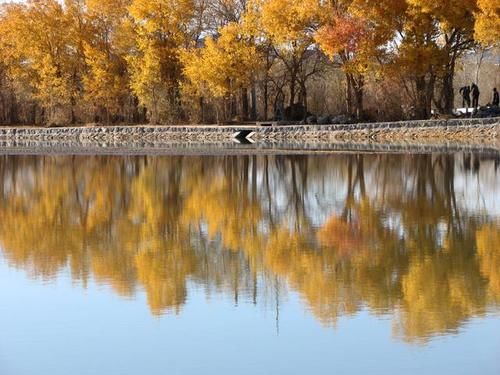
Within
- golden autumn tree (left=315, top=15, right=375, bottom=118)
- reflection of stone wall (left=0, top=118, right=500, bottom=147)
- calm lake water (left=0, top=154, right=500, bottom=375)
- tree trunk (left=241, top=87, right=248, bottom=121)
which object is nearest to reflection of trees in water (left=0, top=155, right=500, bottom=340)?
calm lake water (left=0, top=154, right=500, bottom=375)

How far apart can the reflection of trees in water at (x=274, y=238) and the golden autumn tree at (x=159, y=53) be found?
103ft

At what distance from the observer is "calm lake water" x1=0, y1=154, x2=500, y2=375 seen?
859 centimetres

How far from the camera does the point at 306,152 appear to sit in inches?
1444

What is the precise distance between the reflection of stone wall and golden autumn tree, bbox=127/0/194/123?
3.65 metres

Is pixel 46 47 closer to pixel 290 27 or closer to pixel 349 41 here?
pixel 290 27

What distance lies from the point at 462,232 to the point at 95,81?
157 ft

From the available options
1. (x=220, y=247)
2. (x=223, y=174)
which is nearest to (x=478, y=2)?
(x=223, y=174)

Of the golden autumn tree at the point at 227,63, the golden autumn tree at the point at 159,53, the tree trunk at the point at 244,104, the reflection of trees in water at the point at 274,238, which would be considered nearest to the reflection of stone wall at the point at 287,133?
the golden autumn tree at the point at 227,63

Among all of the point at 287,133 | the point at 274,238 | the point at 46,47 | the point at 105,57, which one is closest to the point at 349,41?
the point at 287,133

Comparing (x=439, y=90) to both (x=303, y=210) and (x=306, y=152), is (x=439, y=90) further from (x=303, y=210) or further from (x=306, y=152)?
(x=303, y=210)

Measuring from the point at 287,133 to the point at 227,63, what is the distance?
6.86 metres

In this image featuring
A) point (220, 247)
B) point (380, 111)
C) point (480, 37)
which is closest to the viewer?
point (220, 247)

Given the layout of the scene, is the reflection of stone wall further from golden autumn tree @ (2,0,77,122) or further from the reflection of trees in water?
the reflection of trees in water

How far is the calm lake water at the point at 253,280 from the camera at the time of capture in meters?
8.59
